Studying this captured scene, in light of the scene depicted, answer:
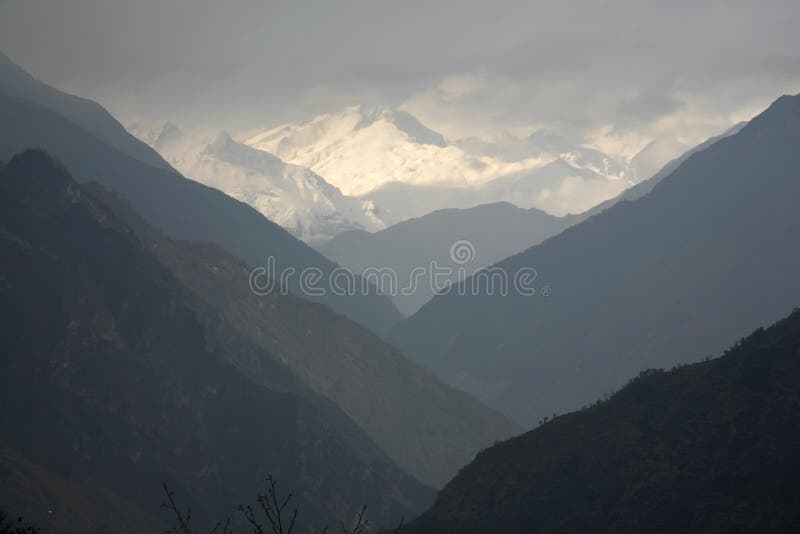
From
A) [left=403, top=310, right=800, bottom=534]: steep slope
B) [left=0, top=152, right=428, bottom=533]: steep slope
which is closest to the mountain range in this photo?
[left=0, top=152, right=428, bottom=533]: steep slope

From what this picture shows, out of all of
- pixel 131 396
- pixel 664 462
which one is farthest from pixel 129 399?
pixel 664 462

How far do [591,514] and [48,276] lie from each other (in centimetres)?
10672

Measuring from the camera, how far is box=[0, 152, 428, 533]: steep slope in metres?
142

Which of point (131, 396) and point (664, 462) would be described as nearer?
point (664, 462)

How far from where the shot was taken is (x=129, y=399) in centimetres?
15738

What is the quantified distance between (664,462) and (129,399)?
9555 cm

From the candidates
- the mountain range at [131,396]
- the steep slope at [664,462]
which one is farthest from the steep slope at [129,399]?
the steep slope at [664,462]

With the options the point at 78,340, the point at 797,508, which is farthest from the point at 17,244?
the point at 797,508

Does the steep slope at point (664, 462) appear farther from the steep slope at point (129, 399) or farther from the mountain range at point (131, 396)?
the steep slope at point (129, 399)

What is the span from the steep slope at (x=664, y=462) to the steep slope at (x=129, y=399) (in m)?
58.7

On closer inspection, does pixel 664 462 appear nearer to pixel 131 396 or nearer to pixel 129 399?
pixel 129 399

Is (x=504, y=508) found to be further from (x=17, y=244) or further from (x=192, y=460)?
(x=17, y=244)

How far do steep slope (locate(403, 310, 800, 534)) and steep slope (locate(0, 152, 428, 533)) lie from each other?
5867 cm

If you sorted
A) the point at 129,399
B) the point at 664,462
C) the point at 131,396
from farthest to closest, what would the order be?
the point at 131,396, the point at 129,399, the point at 664,462
